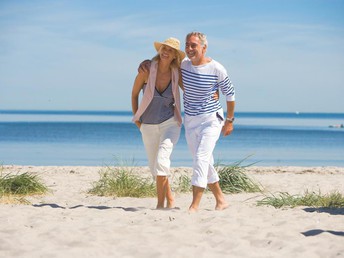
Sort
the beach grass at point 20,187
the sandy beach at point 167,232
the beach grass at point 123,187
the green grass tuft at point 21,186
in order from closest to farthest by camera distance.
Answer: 1. the sandy beach at point 167,232
2. the beach grass at point 20,187
3. the green grass tuft at point 21,186
4. the beach grass at point 123,187

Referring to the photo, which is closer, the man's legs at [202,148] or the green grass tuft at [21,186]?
the man's legs at [202,148]

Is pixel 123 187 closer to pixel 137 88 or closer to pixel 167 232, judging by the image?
pixel 137 88

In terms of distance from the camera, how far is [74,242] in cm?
555

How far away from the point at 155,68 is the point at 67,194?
293 cm

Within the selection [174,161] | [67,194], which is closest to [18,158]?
[174,161]

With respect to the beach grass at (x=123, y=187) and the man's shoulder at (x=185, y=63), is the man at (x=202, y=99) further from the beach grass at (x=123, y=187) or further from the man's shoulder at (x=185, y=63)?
the beach grass at (x=123, y=187)

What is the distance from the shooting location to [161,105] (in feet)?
23.3

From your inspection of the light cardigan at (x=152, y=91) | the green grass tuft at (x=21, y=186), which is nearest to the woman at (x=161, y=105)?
the light cardigan at (x=152, y=91)

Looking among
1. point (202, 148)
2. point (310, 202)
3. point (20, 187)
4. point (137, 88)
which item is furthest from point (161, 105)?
point (20, 187)


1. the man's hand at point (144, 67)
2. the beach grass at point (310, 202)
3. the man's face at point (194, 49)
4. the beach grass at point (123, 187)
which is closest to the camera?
the man's face at point (194, 49)

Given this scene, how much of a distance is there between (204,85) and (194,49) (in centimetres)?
38

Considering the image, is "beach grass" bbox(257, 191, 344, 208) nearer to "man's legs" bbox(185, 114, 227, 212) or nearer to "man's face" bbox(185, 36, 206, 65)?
"man's legs" bbox(185, 114, 227, 212)

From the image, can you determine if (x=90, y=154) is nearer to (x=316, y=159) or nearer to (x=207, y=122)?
(x=316, y=159)

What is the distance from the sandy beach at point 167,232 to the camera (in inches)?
210
